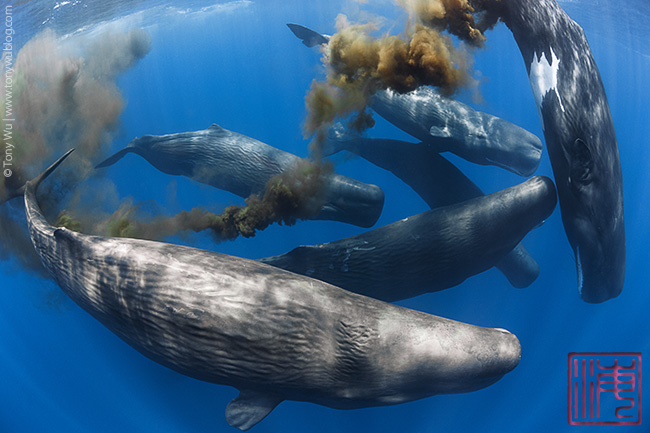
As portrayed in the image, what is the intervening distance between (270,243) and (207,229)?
1.57 metres

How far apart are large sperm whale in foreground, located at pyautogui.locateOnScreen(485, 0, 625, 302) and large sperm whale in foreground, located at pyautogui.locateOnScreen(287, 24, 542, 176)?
1189 mm

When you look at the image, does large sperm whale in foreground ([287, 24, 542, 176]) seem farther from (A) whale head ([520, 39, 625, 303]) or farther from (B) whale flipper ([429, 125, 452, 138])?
(A) whale head ([520, 39, 625, 303])

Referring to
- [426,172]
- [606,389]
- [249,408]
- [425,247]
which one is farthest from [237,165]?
[606,389]

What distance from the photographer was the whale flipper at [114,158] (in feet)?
22.7

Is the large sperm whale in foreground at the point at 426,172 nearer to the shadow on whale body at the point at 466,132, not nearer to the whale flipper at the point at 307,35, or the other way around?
the shadow on whale body at the point at 466,132

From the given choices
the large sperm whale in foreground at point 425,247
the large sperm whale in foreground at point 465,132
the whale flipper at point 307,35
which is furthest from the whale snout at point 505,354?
the whale flipper at point 307,35

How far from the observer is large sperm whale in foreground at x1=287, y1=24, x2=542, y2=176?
6691 millimetres

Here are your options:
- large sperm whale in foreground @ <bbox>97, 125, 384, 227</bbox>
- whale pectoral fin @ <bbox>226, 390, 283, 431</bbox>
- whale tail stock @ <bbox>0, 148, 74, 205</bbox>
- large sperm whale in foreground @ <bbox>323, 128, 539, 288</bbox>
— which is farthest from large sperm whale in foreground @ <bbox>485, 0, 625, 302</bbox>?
whale tail stock @ <bbox>0, 148, 74, 205</bbox>

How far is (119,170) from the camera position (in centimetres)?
738

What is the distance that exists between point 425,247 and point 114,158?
6.76 metres

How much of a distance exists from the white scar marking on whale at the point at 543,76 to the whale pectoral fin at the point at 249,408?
5.69 m

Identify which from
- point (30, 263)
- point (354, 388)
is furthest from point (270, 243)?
point (30, 263)

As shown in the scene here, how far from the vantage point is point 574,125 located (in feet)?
15.8

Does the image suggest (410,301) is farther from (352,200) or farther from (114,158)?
(114,158)
